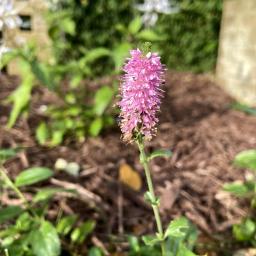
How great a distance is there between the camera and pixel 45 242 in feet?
5.95

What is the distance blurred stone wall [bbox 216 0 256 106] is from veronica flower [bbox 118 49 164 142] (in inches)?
116

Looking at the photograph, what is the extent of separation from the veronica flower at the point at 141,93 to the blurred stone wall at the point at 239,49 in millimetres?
2943

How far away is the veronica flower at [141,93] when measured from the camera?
1305mm

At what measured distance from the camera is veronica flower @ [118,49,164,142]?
4.28 feet

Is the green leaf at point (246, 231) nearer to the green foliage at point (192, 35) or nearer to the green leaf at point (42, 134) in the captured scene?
the green leaf at point (42, 134)

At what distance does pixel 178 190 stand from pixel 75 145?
0.84 metres

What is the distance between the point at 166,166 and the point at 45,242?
124 cm

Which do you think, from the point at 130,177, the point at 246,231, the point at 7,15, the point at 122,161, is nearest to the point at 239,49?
the point at 122,161

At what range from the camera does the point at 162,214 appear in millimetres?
2424

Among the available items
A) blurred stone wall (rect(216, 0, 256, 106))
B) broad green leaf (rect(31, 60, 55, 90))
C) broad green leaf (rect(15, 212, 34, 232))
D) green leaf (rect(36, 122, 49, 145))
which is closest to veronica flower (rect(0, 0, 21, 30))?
broad green leaf (rect(31, 60, 55, 90))

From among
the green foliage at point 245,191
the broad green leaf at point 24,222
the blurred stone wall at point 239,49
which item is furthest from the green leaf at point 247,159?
the blurred stone wall at point 239,49

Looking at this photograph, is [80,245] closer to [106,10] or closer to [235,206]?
[235,206]

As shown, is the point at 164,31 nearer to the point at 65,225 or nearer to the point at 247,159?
the point at 247,159

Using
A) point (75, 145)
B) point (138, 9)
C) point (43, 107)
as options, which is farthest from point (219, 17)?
point (75, 145)
